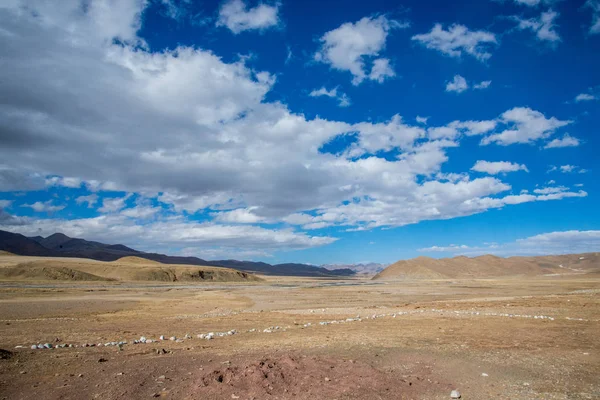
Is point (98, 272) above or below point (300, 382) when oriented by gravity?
below

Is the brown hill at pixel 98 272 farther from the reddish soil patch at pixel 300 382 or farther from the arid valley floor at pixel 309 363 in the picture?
the reddish soil patch at pixel 300 382

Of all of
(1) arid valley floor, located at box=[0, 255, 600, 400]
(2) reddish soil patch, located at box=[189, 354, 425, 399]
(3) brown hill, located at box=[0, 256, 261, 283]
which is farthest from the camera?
(3) brown hill, located at box=[0, 256, 261, 283]

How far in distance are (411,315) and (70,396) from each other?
23418 mm

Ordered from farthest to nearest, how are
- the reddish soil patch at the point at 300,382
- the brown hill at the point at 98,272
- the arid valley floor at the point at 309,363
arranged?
the brown hill at the point at 98,272, the arid valley floor at the point at 309,363, the reddish soil patch at the point at 300,382

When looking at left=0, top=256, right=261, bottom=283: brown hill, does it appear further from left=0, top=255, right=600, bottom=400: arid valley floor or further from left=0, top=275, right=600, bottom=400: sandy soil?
left=0, top=275, right=600, bottom=400: sandy soil

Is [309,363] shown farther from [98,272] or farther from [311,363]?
[98,272]

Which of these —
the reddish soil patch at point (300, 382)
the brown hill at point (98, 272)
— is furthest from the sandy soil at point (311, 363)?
the brown hill at point (98, 272)

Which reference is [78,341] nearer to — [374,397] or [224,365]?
[224,365]

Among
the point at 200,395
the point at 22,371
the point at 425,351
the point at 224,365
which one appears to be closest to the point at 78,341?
the point at 22,371

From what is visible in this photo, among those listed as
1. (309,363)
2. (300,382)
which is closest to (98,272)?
(309,363)

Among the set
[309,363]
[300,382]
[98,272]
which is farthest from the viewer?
[98,272]

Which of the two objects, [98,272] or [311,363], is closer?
[311,363]

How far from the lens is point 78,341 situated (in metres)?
16.3

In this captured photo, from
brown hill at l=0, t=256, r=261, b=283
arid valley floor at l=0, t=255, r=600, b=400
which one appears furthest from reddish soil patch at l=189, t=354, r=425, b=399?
brown hill at l=0, t=256, r=261, b=283
